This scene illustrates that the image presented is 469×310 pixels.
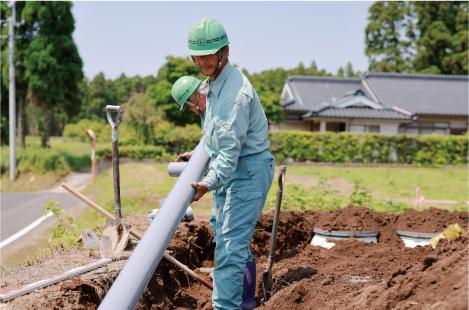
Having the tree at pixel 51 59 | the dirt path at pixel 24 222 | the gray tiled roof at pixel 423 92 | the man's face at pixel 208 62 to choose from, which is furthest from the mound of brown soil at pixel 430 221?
the gray tiled roof at pixel 423 92

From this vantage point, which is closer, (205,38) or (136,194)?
(205,38)

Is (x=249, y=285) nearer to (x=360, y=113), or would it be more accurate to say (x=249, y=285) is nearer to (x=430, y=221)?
(x=430, y=221)

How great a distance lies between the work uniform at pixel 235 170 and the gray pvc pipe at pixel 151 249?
0.18 meters

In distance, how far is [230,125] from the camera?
250cm

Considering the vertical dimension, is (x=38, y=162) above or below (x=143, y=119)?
below

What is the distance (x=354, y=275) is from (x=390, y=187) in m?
8.97

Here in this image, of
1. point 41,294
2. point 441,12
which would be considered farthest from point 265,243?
point 441,12

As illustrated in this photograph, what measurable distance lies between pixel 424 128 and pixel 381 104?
2989 millimetres

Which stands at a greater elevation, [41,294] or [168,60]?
[168,60]

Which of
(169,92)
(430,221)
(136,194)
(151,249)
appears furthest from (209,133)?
(169,92)

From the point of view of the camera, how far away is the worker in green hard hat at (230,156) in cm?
252

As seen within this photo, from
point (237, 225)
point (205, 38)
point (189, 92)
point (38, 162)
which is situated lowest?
point (38, 162)

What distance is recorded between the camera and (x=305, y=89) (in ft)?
92.2

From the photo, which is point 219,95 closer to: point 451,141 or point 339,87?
point 451,141
